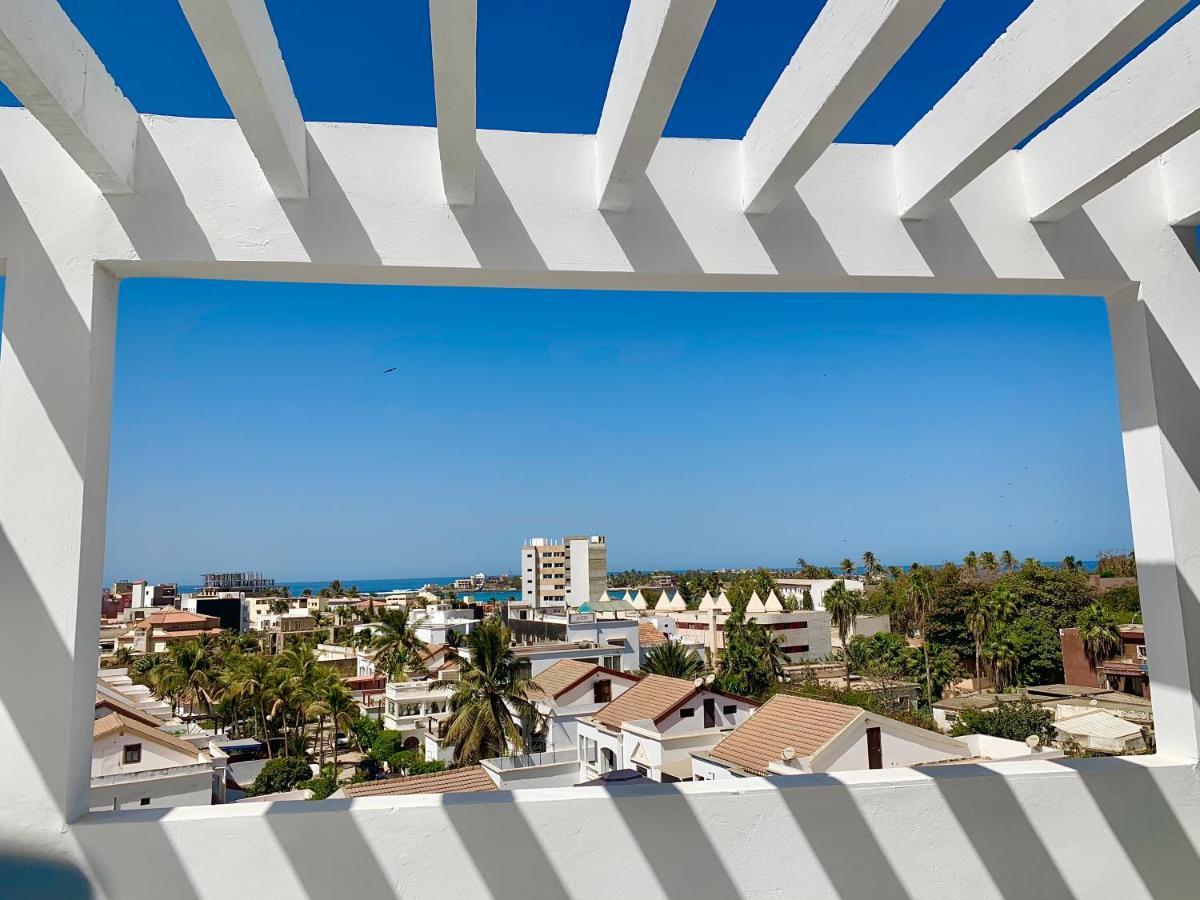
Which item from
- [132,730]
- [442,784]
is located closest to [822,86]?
[442,784]

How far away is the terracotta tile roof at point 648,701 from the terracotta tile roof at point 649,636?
40.2 ft

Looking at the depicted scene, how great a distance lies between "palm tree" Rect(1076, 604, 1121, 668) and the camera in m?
24.9

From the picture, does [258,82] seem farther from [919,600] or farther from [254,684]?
[919,600]

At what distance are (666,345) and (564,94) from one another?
170 feet

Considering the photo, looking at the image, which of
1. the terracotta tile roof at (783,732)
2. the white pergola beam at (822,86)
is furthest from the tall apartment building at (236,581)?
the white pergola beam at (822,86)

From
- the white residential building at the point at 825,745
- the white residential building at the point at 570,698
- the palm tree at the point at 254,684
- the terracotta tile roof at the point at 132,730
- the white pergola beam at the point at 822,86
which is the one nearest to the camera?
the white pergola beam at the point at 822,86

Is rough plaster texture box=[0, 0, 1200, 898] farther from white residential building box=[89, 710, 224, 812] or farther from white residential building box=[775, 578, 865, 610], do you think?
white residential building box=[775, 578, 865, 610]

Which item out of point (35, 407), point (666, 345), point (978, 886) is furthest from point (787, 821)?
point (666, 345)

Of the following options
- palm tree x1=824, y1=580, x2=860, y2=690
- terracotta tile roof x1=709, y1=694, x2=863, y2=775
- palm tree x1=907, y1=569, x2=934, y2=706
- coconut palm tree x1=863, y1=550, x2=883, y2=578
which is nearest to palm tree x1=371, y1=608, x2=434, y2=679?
palm tree x1=824, y1=580, x2=860, y2=690

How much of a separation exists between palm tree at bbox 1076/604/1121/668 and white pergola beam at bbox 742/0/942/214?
93.3ft

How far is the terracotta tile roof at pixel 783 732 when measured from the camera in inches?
426

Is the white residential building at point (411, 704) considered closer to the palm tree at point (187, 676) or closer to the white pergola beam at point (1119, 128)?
the palm tree at point (187, 676)

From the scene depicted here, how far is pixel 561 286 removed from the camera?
2117 millimetres

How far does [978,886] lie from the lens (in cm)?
191
